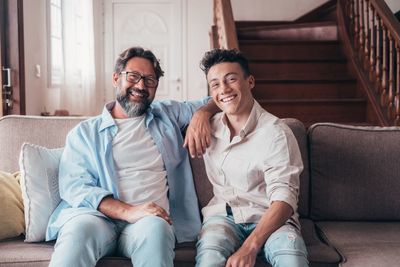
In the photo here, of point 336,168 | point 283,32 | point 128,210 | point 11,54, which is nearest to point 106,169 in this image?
point 128,210

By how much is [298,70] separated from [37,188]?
3.20 meters

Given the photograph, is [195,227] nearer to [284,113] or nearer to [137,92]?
[137,92]

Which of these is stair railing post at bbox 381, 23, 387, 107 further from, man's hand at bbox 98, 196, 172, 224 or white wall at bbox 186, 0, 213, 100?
white wall at bbox 186, 0, 213, 100

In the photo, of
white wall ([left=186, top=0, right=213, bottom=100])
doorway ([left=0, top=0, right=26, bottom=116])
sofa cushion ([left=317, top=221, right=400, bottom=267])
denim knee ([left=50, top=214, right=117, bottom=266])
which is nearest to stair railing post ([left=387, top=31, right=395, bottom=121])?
sofa cushion ([left=317, top=221, right=400, bottom=267])

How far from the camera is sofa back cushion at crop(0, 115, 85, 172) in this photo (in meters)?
2.18

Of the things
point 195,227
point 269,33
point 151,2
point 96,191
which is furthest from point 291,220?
point 151,2

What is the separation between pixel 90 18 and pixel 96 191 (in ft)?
14.7

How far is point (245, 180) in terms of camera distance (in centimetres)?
179

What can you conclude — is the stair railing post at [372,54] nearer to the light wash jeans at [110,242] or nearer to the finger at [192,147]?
the finger at [192,147]

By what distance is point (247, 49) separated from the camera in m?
4.77

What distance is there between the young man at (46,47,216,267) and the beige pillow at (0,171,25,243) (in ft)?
0.45

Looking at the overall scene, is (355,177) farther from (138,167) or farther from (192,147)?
(138,167)

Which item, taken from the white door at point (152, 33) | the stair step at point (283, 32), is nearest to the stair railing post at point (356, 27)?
the stair step at point (283, 32)

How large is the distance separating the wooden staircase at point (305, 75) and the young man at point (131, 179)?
203 cm
